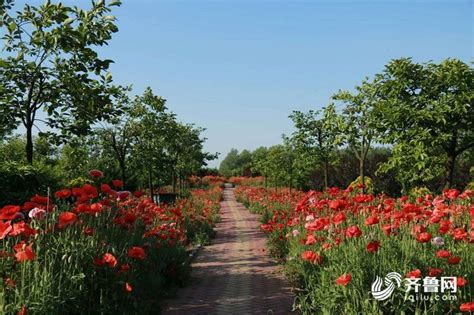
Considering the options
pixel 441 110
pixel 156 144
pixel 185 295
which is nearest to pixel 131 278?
pixel 185 295

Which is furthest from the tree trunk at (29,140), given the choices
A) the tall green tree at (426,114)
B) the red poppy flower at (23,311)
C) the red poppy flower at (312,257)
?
the tall green tree at (426,114)

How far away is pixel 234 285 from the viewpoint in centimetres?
671

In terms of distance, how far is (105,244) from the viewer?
13.5 ft

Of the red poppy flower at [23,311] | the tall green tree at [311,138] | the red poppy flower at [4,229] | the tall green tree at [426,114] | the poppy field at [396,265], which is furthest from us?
the tall green tree at [311,138]

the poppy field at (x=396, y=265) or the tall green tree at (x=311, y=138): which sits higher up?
the tall green tree at (x=311, y=138)

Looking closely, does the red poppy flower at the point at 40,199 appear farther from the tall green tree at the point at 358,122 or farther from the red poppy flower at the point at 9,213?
the tall green tree at the point at 358,122

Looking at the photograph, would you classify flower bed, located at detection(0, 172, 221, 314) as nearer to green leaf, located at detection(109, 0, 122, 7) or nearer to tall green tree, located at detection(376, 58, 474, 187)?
green leaf, located at detection(109, 0, 122, 7)

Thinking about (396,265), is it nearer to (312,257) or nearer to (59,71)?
(312,257)

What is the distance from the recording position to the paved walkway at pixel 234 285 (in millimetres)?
5574

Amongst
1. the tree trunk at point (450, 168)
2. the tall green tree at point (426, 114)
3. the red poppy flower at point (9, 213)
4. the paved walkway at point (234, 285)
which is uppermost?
the tall green tree at point (426, 114)

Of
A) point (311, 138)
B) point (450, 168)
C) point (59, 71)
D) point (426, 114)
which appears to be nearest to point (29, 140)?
point (59, 71)

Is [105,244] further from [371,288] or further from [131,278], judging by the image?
[371,288]

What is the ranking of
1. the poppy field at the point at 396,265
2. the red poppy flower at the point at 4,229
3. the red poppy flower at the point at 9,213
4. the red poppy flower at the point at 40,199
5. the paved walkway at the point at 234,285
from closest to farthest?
the red poppy flower at the point at 4,229, the red poppy flower at the point at 9,213, the poppy field at the point at 396,265, the red poppy flower at the point at 40,199, the paved walkway at the point at 234,285

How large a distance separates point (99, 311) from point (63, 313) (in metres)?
0.42
